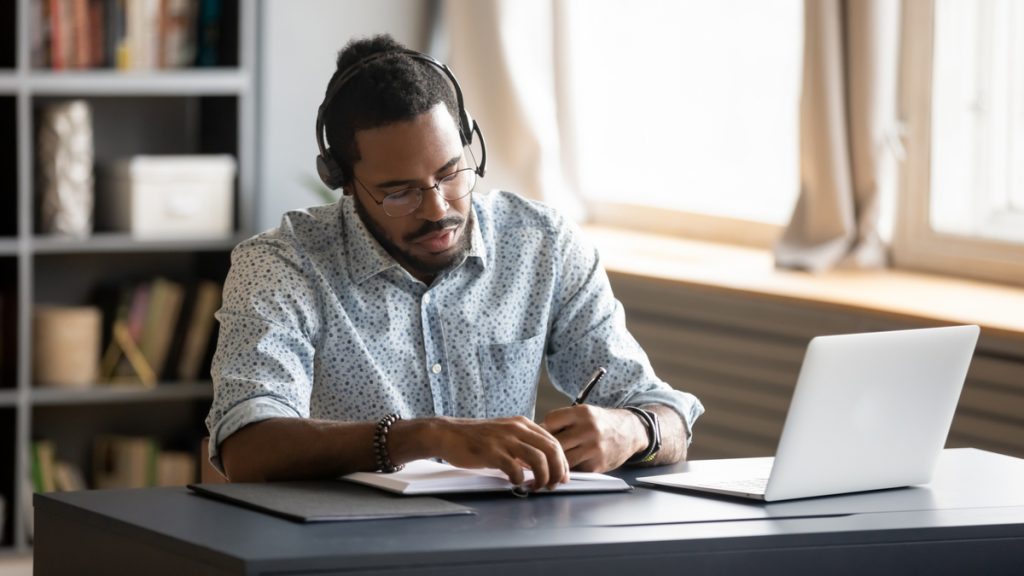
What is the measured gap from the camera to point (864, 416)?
1.74 m

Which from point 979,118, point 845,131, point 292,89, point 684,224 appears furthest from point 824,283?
point 292,89

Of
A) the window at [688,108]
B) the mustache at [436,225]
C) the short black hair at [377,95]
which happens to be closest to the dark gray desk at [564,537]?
the mustache at [436,225]

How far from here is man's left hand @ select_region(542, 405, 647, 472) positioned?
1.88 m

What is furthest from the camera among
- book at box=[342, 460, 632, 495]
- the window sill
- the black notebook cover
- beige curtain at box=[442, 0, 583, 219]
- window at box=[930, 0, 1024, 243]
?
beige curtain at box=[442, 0, 583, 219]

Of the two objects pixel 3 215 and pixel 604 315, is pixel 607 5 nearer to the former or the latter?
pixel 3 215

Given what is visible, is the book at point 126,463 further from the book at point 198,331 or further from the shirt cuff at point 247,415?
the shirt cuff at point 247,415

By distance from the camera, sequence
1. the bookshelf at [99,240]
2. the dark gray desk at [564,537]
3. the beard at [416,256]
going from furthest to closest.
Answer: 1. the bookshelf at [99,240]
2. the beard at [416,256]
3. the dark gray desk at [564,537]

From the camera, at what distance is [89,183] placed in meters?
3.75

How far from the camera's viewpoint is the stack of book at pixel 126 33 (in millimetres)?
3658

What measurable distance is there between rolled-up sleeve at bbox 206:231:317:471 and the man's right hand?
273mm

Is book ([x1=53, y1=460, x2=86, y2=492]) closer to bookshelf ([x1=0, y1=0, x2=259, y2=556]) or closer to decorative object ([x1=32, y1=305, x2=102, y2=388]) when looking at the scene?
bookshelf ([x1=0, y1=0, x2=259, y2=556])

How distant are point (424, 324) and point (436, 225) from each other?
171 millimetres

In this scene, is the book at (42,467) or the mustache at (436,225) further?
the book at (42,467)

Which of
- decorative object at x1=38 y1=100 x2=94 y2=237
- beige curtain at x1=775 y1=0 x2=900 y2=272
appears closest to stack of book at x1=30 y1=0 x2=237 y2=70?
decorative object at x1=38 y1=100 x2=94 y2=237
